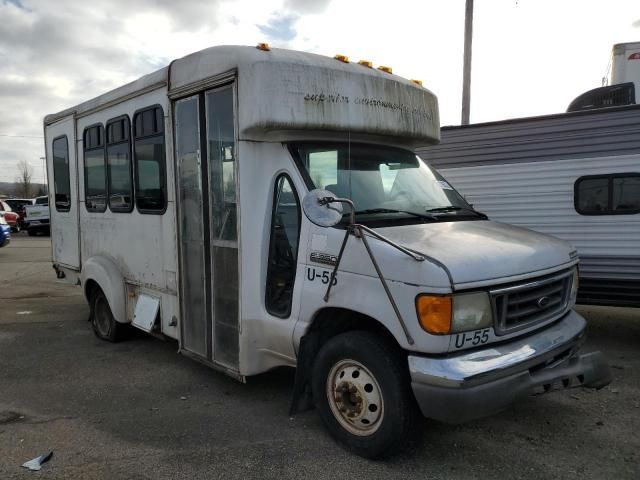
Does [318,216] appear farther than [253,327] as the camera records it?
No

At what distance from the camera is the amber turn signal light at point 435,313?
2.98 m

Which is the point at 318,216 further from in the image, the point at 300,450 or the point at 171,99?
the point at 171,99

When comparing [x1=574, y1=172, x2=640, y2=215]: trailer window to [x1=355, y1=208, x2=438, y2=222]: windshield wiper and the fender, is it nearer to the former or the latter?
[x1=355, y1=208, x2=438, y2=222]: windshield wiper

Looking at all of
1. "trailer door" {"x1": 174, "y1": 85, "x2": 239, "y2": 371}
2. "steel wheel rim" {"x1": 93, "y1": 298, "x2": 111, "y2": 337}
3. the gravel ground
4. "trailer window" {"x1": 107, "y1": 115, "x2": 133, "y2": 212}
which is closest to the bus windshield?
"trailer door" {"x1": 174, "y1": 85, "x2": 239, "y2": 371}

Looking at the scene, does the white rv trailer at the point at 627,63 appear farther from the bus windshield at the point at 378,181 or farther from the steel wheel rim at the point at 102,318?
the steel wheel rim at the point at 102,318

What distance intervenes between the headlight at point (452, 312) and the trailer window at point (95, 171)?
174 inches

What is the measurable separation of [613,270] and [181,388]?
15.3 feet

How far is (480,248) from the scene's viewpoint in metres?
3.32

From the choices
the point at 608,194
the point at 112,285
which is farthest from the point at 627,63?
the point at 112,285

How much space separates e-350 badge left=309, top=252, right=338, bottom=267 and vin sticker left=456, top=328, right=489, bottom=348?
0.93m

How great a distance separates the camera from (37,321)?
7.44 m

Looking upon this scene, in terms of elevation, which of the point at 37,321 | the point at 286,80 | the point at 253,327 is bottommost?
the point at 37,321

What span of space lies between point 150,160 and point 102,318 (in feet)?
7.56

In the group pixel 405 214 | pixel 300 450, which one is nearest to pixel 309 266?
pixel 405 214
